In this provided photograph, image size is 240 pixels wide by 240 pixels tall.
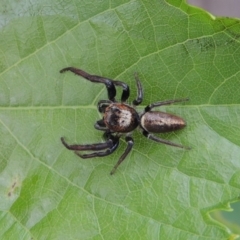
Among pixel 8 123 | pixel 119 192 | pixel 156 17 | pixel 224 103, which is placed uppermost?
pixel 156 17

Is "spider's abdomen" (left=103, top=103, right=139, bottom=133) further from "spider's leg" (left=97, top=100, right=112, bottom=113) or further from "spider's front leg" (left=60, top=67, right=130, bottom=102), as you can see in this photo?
"spider's front leg" (left=60, top=67, right=130, bottom=102)

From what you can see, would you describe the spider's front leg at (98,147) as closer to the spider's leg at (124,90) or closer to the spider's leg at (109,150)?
the spider's leg at (109,150)

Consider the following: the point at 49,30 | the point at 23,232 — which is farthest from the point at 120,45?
the point at 23,232

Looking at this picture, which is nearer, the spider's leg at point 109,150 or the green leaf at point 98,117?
the green leaf at point 98,117

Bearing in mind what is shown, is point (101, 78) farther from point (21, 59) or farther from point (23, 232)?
point (23, 232)

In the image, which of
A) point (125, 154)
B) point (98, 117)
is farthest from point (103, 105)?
point (125, 154)

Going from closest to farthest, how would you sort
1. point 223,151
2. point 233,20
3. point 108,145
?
point 233,20, point 223,151, point 108,145

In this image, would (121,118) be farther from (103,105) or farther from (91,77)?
(91,77)

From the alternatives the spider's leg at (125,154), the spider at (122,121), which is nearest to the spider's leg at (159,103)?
the spider at (122,121)
